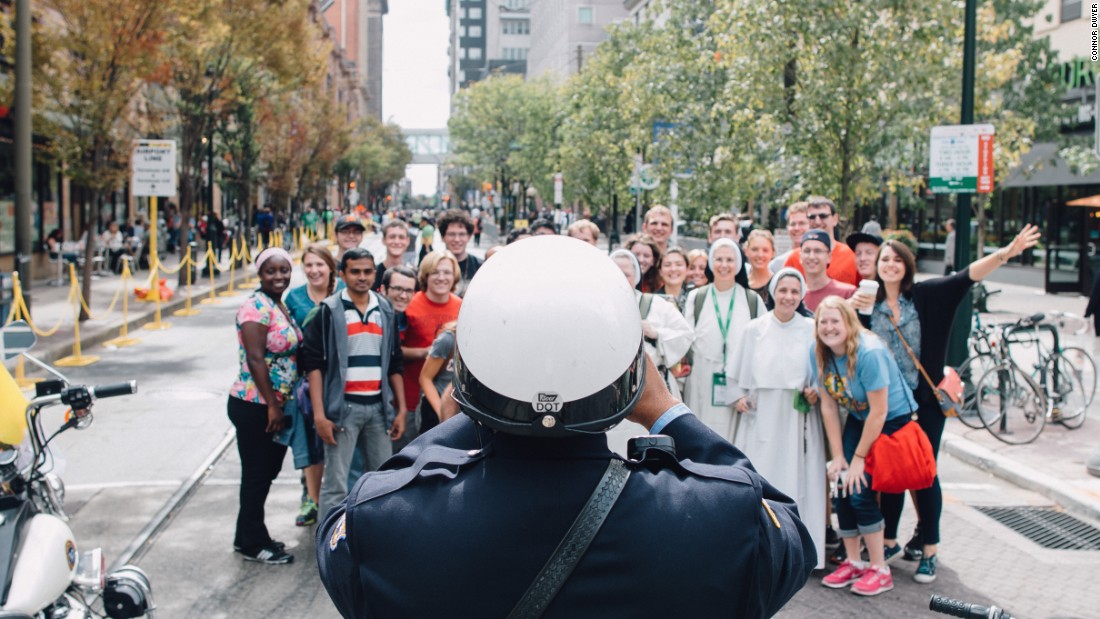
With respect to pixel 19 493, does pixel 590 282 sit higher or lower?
higher

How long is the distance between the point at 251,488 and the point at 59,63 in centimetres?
1407

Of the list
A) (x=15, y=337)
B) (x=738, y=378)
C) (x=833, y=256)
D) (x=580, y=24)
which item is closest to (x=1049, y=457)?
(x=833, y=256)

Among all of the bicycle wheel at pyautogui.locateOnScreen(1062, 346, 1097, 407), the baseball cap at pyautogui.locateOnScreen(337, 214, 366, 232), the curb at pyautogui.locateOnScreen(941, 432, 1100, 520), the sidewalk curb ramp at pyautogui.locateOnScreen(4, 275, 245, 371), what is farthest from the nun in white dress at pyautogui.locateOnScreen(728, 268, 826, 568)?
the sidewalk curb ramp at pyautogui.locateOnScreen(4, 275, 245, 371)

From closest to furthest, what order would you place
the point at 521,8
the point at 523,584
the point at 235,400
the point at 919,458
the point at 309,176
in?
the point at 523,584
the point at 919,458
the point at 235,400
the point at 309,176
the point at 521,8

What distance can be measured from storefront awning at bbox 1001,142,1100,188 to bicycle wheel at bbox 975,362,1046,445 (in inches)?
703

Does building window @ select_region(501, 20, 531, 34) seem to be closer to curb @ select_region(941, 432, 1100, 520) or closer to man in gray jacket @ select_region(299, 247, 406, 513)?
curb @ select_region(941, 432, 1100, 520)

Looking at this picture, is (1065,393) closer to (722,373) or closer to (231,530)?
(722,373)

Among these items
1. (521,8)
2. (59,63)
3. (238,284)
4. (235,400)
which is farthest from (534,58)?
(235,400)

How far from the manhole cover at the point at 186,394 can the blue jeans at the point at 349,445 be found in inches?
241

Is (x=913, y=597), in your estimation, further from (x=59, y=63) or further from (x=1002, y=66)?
(x=59, y=63)

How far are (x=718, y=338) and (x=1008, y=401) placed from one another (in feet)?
16.8

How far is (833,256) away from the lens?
8.30 metres

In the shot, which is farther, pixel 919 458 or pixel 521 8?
pixel 521 8

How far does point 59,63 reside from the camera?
18.0 metres
